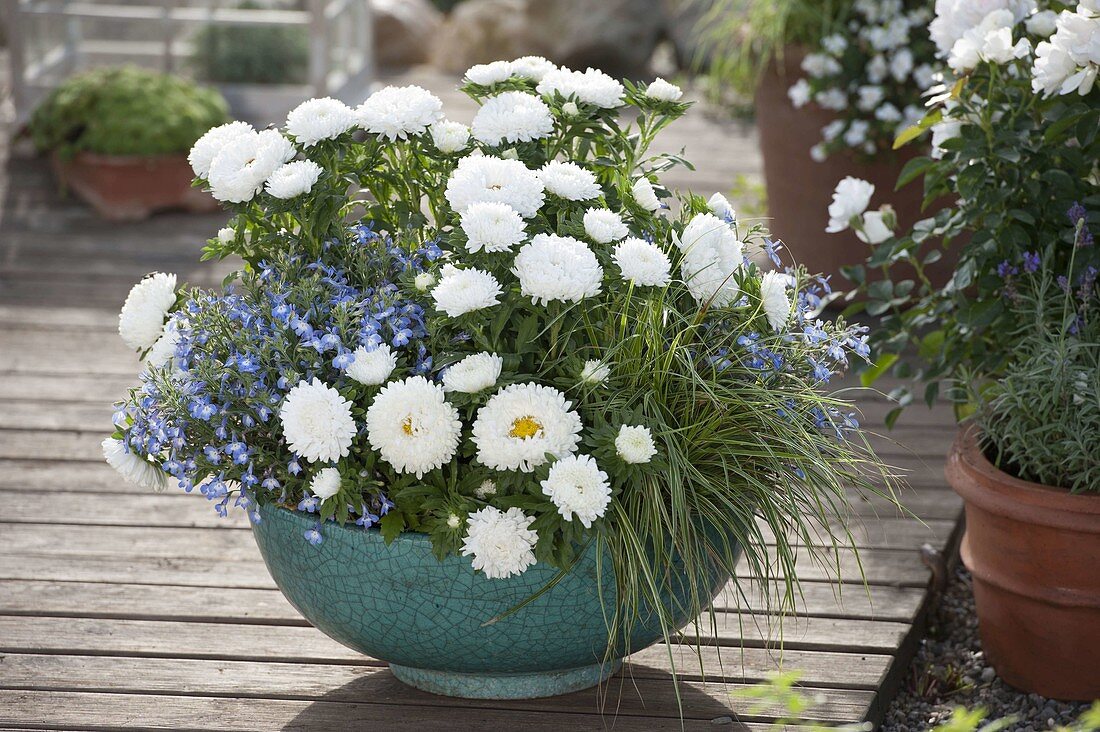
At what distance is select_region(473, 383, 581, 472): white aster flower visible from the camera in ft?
5.14

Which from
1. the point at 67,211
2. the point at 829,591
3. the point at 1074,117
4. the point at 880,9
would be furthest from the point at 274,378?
the point at 67,211

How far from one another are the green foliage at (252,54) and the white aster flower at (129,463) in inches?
150

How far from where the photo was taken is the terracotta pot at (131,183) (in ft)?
14.7

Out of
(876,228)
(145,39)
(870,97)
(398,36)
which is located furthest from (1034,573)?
(398,36)

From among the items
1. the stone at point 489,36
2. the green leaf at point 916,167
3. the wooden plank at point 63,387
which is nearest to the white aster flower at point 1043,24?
the green leaf at point 916,167

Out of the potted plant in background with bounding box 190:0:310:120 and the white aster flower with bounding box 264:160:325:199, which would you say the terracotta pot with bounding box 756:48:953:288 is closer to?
the white aster flower with bounding box 264:160:325:199

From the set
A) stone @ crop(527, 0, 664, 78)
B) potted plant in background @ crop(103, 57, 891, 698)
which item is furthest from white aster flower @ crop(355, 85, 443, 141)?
stone @ crop(527, 0, 664, 78)

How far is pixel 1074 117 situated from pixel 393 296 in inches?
43.6

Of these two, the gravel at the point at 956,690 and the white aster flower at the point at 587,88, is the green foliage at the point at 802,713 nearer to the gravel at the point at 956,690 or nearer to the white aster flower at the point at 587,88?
the gravel at the point at 956,690

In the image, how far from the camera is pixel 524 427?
158 centimetres

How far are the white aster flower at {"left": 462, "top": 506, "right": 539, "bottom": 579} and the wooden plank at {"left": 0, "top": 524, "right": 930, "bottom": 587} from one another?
0.80 metres

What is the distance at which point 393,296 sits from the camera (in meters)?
1.71

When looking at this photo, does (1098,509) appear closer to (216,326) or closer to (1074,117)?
(1074,117)

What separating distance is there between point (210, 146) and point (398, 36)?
567 centimetres
